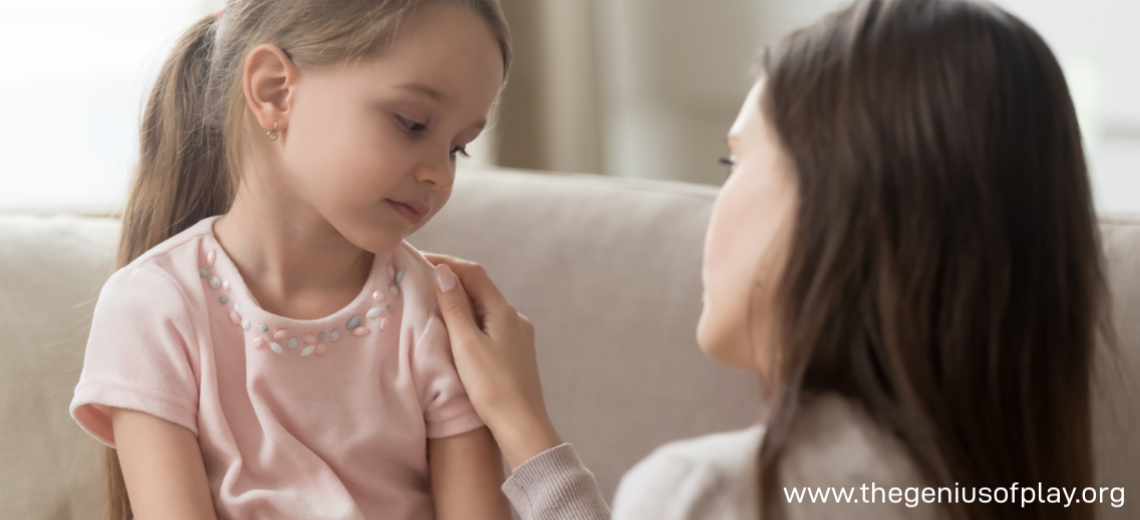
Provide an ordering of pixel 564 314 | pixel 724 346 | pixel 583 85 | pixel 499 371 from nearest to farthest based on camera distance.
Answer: pixel 724 346 → pixel 499 371 → pixel 564 314 → pixel 583 85

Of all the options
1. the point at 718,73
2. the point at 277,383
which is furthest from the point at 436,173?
the point at 718,73

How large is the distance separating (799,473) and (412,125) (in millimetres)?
478

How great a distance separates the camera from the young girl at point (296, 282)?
846 mm

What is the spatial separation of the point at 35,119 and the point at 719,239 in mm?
1600

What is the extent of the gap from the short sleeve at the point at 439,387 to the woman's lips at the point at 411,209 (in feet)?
0.39

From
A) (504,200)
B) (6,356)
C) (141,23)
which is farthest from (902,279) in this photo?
(141,23)

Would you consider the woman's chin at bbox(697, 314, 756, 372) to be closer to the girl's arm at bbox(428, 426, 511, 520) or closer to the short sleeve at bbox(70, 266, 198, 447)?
the girl's arm at bbox(428, 426, 511, 520)

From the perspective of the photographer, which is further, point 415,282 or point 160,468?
point 415,282

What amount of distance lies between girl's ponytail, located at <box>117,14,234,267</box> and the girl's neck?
6 centimetres

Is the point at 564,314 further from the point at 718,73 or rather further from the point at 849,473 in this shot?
the point at 718,73

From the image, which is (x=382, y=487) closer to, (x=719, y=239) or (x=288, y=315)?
(x=288, y=315)

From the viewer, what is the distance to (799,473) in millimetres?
606

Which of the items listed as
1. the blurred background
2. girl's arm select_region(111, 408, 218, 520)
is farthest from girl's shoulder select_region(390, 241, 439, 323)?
the blurred background

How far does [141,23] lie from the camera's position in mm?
1827
